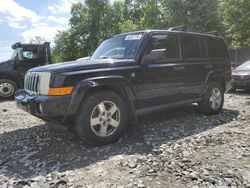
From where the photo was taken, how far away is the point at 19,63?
1123 centimetres

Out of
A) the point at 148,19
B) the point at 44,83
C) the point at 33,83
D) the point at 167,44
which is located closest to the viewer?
the point at 44,83

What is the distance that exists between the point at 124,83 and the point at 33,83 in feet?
4.97

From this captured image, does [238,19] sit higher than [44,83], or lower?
higher

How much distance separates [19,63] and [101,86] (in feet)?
25.1

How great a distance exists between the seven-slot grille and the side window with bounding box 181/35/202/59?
3031mm

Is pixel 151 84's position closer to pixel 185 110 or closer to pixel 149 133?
pixel 149 133

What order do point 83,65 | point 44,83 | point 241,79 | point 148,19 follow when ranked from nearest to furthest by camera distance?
point 44,83 < point 83,65 < point 241,79 < point 148,19

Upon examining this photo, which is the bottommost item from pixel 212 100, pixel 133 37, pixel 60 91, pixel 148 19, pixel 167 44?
pixel 212 100

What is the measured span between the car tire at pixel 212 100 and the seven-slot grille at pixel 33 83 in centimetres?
377

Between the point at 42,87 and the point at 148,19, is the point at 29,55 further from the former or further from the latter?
the point at 148,19

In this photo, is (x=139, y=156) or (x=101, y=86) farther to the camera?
(x=101, y=86)

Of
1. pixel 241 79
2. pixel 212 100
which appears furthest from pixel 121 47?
pixel 241 79

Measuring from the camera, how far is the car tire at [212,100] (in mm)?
6652

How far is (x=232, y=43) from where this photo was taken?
29203 mm
